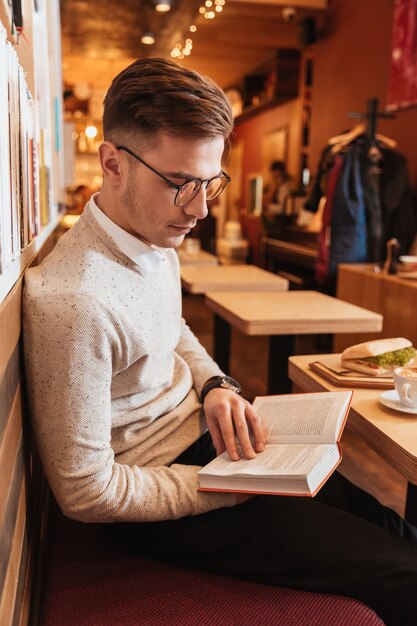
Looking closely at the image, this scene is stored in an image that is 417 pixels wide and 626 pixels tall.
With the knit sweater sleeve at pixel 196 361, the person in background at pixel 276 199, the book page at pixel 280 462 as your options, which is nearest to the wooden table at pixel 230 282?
the knit sweater sleeve at pixel 196 361

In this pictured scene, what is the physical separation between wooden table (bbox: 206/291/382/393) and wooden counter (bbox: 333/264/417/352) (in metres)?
0.76

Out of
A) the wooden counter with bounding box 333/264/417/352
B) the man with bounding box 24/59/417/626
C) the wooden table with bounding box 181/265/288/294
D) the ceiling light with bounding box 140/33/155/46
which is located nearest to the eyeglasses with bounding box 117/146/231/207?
the man with bounding box 24/59/417/626

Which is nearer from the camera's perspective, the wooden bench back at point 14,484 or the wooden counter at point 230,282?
the wooden bench back at point 14,484

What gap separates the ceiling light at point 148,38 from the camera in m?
6.37

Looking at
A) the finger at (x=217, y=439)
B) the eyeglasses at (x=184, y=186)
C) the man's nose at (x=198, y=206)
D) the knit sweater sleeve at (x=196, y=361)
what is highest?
the eyeglasses at (x=184, y=186)

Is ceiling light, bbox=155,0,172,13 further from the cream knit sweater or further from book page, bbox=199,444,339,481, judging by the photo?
book page, bbox=199,444,339,481

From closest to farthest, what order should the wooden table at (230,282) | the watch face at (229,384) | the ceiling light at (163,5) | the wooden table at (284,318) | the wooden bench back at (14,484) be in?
the wooden bench back at (14,484)
the watch face at (229,384)
the wooden table at (284,318)
the wooden table at (230,282)
the ceiling light at (163,5)

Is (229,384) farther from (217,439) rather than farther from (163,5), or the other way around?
(163,5)

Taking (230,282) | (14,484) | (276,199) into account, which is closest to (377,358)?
(14,484)

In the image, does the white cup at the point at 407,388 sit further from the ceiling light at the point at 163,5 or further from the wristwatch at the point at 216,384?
the ceiling light at the point at 163,5

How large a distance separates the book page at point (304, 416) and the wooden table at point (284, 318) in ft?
2.94

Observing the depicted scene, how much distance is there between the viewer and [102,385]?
0.97 meters

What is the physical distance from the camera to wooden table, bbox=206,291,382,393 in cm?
219

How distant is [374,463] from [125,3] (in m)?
4.81
